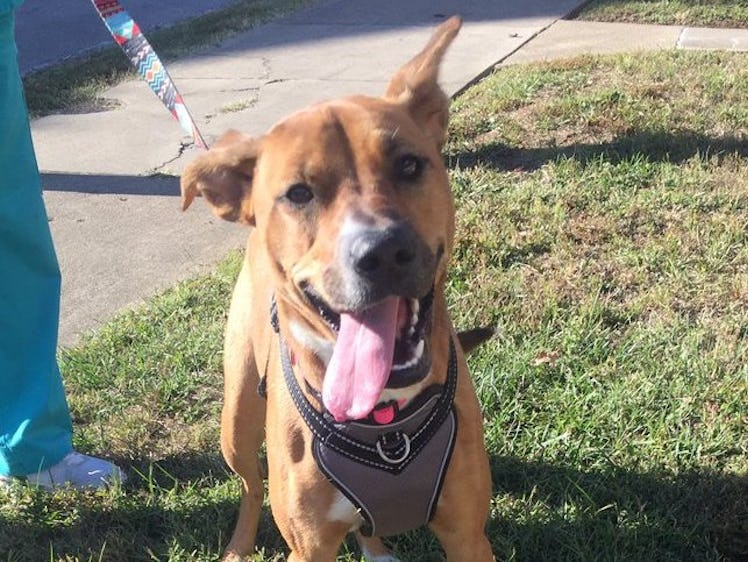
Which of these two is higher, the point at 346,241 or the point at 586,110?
the point at 346,241

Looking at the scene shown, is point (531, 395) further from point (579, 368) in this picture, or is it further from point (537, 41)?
point (537, 41)

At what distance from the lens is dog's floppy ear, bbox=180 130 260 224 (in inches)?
111

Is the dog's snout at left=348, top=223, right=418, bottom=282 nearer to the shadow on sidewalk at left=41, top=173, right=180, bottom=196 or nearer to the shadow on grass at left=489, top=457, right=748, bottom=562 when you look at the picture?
the shadow on grass at left=489, top=457, right=748, bottom=562

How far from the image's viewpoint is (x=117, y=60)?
10.4 m

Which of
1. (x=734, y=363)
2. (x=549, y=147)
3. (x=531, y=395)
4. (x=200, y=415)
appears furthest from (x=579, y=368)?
(x=549, y=147)

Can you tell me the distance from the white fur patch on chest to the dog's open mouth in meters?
0.32

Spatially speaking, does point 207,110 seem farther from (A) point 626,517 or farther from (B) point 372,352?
(B) point 372,352

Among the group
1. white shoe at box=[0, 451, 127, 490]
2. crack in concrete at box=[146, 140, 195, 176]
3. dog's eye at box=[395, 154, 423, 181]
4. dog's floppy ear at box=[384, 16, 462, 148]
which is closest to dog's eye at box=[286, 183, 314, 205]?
dog's eye at box=[395, 154, 423, 181]

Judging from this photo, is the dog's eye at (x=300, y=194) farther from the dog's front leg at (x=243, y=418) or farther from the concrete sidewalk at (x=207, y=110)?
the concrete sidewalk at (x=207, y=110)

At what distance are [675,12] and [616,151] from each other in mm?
5624

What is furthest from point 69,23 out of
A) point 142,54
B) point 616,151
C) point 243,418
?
point 243,418

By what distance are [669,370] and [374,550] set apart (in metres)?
1.51

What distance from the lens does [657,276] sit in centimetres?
466

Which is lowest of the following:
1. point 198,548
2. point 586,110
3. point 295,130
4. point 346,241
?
point 198,548
